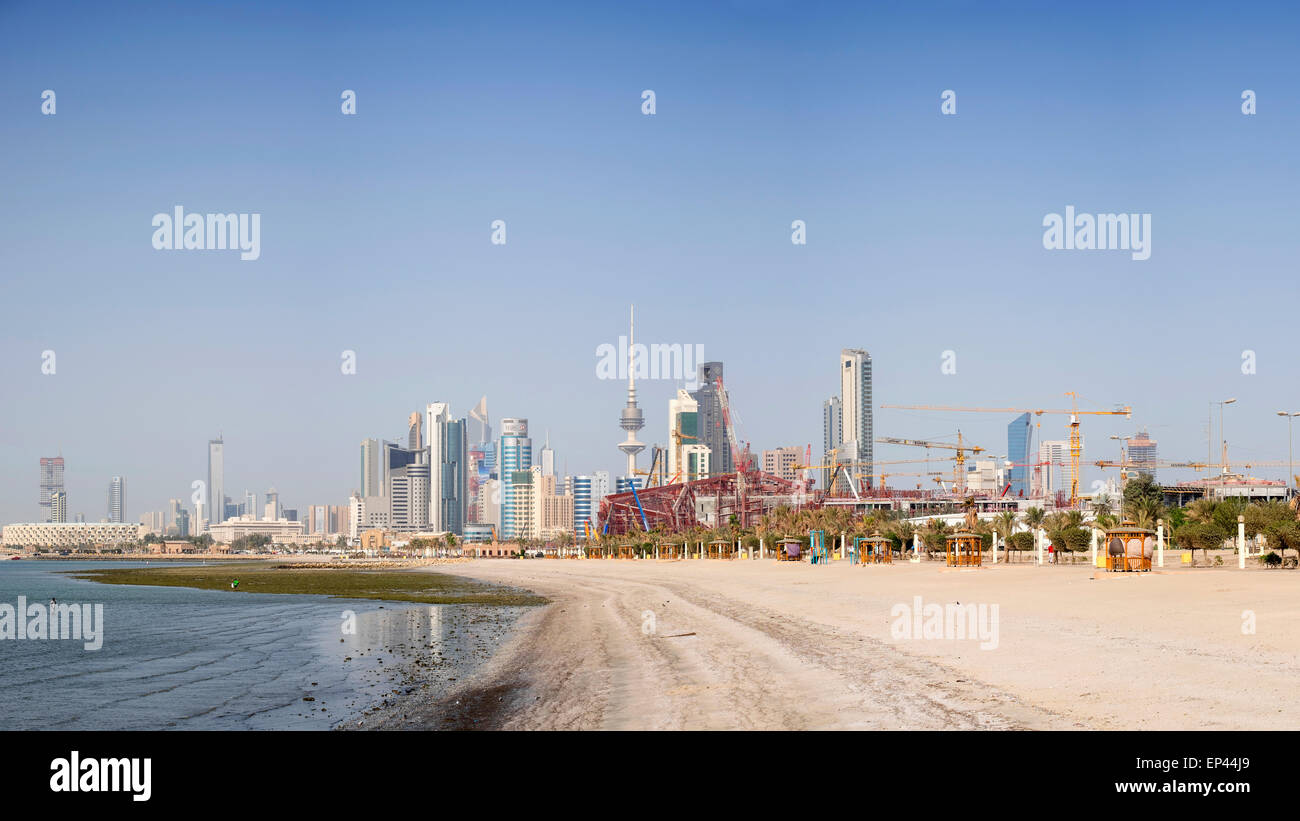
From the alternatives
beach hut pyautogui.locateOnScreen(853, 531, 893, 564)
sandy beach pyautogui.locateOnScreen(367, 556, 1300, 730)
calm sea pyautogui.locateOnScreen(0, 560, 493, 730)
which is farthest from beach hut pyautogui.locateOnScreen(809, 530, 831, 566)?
sandy beach pyautogui.locateOnScreen(367, 556, 1300, 730)

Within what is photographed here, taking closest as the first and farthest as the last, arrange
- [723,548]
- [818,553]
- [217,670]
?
[217,670] → [818,553] → [723,548]

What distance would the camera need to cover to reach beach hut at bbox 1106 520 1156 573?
158ft

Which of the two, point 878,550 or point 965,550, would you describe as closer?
point 965,550

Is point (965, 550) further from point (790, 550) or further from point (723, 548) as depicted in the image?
point (723, 548)

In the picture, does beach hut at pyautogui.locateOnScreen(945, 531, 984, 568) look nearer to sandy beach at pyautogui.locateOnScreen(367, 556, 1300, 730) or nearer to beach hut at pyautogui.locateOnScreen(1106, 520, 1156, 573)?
beach hut at pyautogui.locateOnScreen(1106, 520, 1156, 573)

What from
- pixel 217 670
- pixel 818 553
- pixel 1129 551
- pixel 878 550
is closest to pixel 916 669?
pixel 217 670

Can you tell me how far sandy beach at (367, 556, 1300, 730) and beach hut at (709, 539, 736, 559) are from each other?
92.5 meters

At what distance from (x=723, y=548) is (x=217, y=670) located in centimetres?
10507

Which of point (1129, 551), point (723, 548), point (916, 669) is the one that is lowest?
point (723, 548)

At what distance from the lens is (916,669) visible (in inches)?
791

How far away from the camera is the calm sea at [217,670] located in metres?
22.9

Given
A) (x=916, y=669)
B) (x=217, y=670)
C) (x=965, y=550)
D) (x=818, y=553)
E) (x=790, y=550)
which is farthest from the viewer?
(x=790, y=550)
